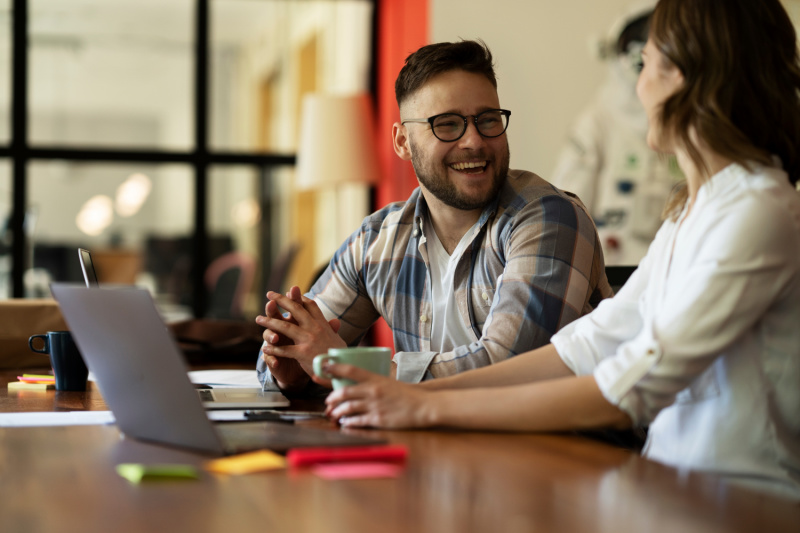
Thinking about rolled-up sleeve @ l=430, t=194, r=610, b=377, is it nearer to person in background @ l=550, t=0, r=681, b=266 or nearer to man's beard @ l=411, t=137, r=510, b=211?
man's beard @ l=411, t=137, r=510, b=211

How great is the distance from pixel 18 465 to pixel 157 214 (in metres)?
4.54

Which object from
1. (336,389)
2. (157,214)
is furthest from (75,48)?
(336,389)

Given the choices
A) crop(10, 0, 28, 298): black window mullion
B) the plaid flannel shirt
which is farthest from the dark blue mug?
crop(10, 0, 28, 298): black window mullion

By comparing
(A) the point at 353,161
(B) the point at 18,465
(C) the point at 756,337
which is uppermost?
(A) the point at 353,161

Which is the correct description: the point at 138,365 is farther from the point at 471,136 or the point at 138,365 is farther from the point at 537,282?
the point at 471,136

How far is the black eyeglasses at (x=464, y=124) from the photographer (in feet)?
5.91

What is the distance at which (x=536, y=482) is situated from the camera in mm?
785

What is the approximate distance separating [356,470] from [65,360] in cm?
90

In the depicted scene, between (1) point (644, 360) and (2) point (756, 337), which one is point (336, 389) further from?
(2) point (756, 337)

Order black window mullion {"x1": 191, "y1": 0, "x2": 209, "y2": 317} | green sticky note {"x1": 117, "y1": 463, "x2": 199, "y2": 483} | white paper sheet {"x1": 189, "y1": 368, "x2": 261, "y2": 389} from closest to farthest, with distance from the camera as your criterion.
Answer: green sticky note {"x1": 117, "y1": 463, "x2": 199, "y2": 483}, white paper sheet {"x1": 189, "y1": 368, "x2": 261, "y2": 389}, black window mullion {"x1": 191, "y1": 0, "x2": 209, "y2": 317}

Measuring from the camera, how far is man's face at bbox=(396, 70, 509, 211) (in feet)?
5.84

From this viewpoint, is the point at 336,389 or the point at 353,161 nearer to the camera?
the point at 336,389

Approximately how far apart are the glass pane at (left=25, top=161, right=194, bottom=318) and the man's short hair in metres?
3.29

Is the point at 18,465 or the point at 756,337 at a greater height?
the point at 756,337
